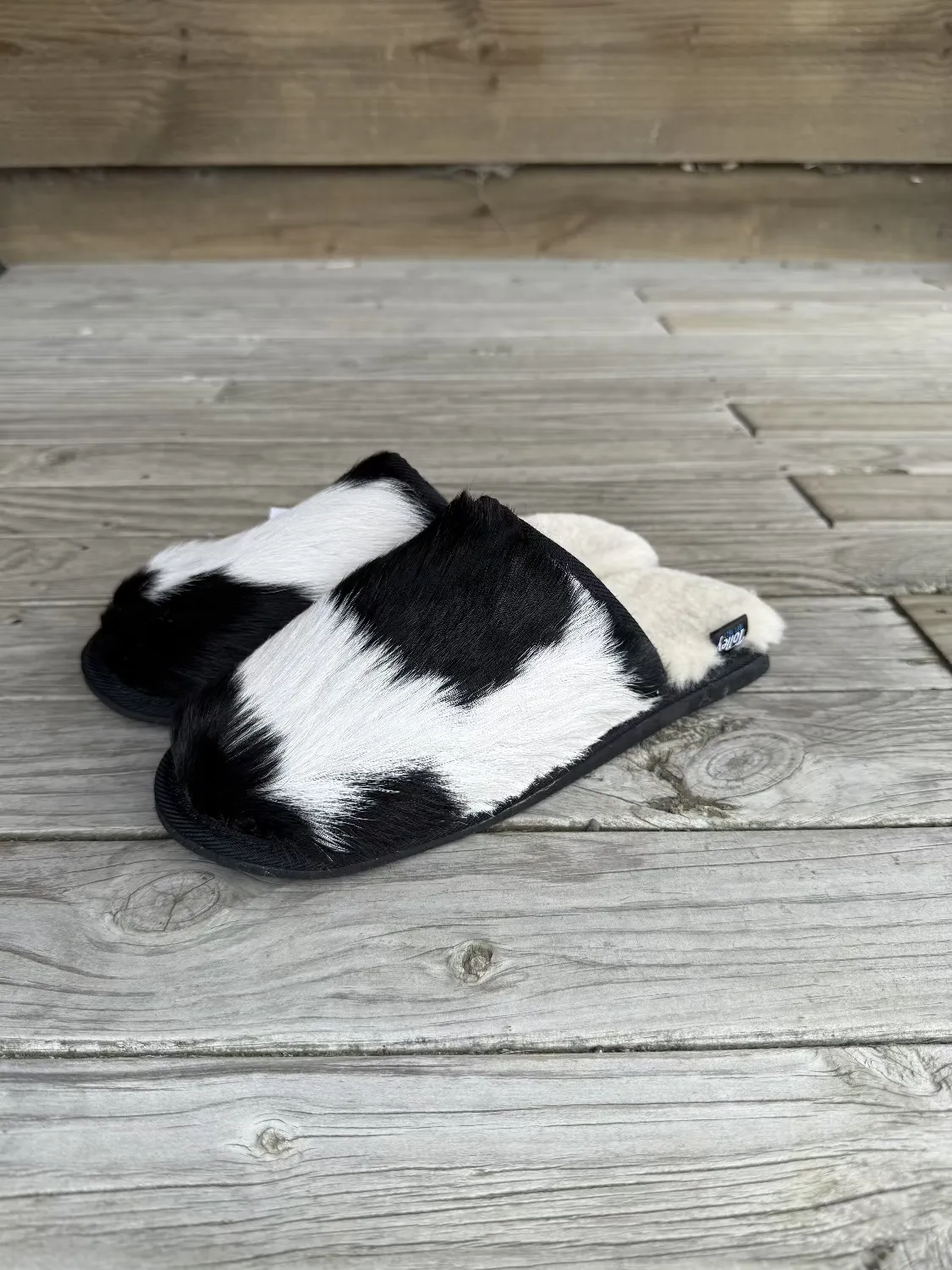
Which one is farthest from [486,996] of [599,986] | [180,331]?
[180,331]

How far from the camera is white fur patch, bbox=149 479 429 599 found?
0.77m

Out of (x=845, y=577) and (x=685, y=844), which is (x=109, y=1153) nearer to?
(x=685, y=844)

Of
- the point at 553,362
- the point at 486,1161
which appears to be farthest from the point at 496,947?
the point at 553,362

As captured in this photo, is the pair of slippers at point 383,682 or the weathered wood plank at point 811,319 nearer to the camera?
the pair of slippers at point 383,682

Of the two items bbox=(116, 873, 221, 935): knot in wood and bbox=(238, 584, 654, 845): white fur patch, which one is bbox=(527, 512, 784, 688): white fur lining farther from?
bbox=(116, 873, 221, 935): knot in wood

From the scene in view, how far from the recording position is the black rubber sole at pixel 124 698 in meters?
0.76

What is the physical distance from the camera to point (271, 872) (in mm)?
592

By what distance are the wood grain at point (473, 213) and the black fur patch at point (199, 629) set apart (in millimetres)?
1807

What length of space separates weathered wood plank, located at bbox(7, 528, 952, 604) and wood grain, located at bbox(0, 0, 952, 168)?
4.76ft

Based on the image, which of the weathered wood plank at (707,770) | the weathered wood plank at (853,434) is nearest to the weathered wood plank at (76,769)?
the weathered wood plank at (707,770)

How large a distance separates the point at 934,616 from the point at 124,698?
672 mm

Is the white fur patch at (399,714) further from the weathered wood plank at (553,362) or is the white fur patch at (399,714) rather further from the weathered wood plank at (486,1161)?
the weathered wood plank at (553,362)

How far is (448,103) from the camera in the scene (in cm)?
224

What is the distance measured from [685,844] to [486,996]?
0.57ft
